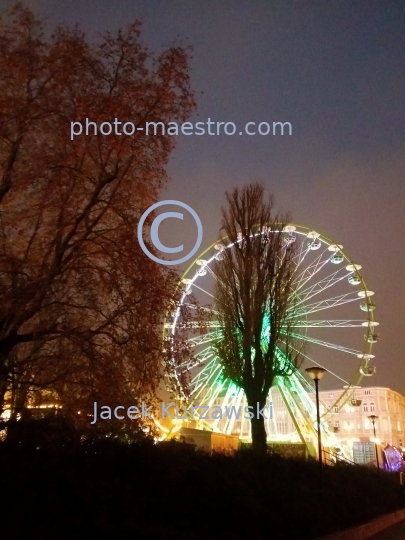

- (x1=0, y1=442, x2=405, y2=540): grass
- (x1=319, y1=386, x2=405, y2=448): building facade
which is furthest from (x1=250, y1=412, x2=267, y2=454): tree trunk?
(x1=319, y1=386, x2=405, y2=448): building facade

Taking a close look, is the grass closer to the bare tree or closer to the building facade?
the bare tree

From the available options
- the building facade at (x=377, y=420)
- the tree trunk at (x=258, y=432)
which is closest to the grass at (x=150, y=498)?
the tree trunk at (x=258, y=432)

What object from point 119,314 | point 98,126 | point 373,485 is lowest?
point 373,485

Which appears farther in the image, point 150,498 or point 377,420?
point 377,420

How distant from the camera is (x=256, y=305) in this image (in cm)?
1834

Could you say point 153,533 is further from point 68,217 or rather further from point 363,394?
point 363,394

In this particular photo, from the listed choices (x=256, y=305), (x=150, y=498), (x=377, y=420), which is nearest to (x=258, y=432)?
(x=256, y=305)

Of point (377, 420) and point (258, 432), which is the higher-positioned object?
point (258, 432)

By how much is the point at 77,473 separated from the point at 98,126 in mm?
5722

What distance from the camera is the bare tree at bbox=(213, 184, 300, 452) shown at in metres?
17.8

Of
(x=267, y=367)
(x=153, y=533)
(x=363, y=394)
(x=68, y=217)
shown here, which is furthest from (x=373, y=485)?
(x=363, y=394)

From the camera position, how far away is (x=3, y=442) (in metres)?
8.58

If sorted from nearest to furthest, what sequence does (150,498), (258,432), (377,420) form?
(150,498), (258,432), (377,420)

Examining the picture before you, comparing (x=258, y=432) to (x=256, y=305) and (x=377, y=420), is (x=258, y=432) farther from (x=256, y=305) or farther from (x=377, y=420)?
(x=377, y=420)
